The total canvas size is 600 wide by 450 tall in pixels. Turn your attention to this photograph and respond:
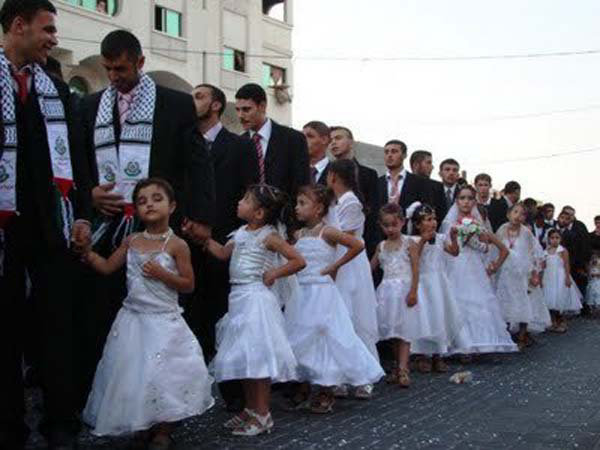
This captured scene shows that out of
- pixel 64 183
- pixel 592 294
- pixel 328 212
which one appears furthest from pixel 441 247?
pixel 592 294

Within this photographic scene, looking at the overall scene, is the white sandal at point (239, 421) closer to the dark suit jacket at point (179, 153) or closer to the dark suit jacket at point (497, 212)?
the dark suit jacket at point (179, 153)

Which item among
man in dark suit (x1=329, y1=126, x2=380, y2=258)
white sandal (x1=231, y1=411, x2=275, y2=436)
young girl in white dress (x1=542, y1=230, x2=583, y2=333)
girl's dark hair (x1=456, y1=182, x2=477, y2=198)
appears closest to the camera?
white sandal (x1=231, y1=411, x2=275, y2=436)

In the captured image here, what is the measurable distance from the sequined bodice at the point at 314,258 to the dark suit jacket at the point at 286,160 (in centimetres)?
37

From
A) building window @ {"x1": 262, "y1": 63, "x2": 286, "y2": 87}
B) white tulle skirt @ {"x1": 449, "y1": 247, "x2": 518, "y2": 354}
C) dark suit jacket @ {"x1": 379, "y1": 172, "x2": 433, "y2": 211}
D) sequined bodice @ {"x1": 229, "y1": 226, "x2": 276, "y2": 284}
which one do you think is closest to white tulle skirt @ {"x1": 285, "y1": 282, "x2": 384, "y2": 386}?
sequined bodice @ {"x1": 229, "y1": 226, "x2": 276, "y2": 284}

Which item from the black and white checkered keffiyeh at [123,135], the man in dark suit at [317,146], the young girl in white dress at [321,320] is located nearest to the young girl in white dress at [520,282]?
the man in dark suit at [317,146]

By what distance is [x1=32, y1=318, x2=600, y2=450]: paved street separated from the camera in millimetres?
5992

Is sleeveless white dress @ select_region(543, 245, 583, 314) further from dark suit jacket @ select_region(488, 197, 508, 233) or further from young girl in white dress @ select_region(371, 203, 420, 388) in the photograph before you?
young girl in white dress @ select_region(371, 203, 420, 388)

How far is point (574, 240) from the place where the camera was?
2059cm

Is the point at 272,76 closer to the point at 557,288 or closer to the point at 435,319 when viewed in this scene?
the point at 557,288

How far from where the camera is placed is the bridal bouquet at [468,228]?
11.6 m

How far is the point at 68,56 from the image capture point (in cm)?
3000

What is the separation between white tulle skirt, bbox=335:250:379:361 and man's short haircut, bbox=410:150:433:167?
3525mm

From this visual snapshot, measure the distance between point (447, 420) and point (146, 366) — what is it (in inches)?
94.3

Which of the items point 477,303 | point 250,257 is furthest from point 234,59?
point 250,257
